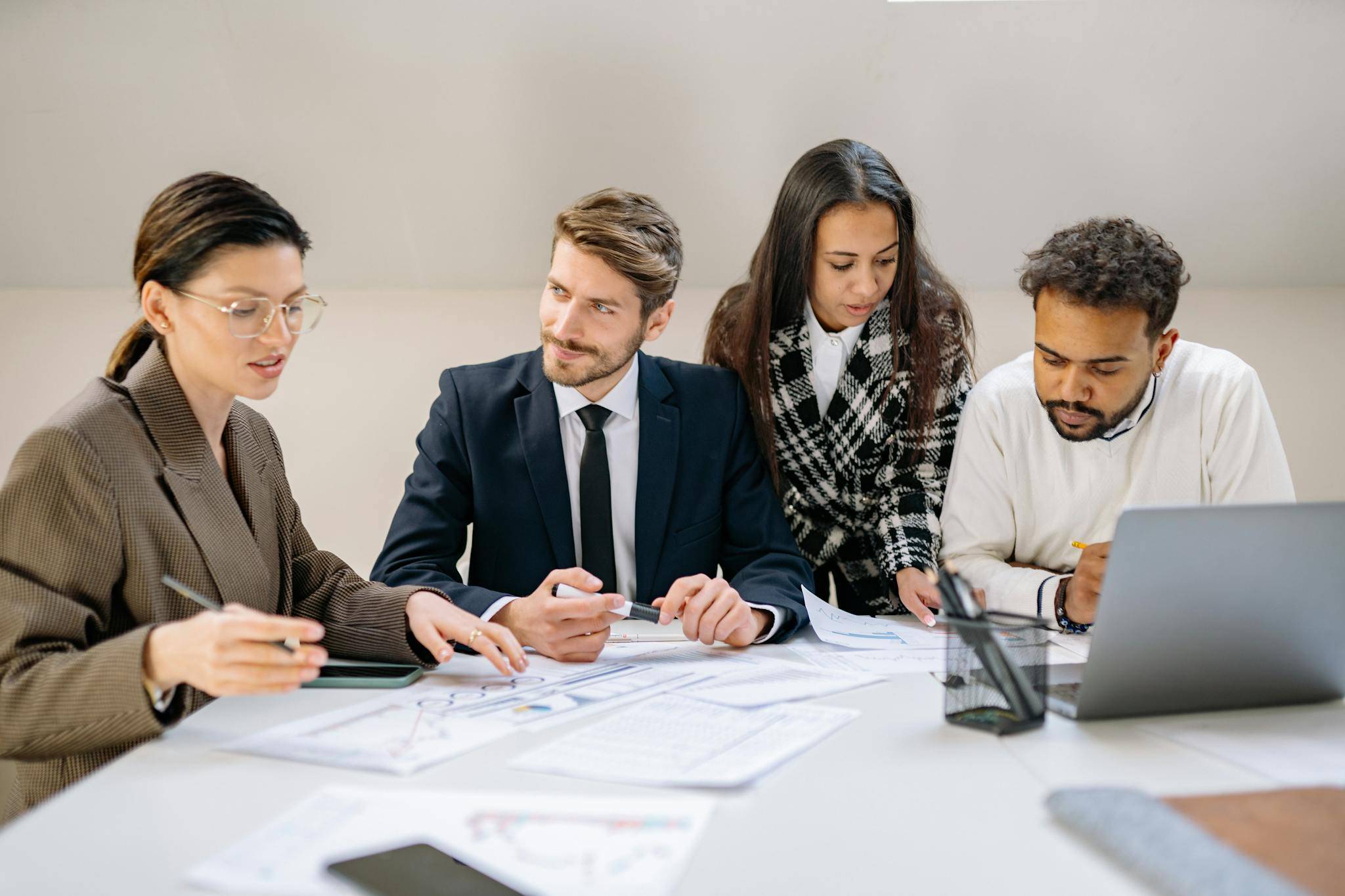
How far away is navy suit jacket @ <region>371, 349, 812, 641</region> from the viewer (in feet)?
6.68

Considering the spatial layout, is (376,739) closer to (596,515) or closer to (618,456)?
(596,515)

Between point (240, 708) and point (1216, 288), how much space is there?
3004 mm

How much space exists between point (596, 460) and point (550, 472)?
94 millimetres

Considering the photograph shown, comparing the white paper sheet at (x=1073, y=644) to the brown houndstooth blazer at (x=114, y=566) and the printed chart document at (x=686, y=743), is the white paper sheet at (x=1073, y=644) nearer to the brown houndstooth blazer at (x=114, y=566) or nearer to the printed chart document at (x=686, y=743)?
the printed chart document at (x=686, y=743)

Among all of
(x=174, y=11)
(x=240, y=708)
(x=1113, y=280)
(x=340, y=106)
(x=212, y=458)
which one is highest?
(x=174, y=11)

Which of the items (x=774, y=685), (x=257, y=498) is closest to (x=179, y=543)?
(x=257, y=498)

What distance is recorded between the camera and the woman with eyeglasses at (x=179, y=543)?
1157mm

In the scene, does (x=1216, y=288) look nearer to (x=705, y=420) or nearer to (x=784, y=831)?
(x=705, y=420)

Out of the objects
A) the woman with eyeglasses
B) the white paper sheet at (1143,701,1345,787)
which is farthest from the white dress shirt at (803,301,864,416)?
the white paper sheet at (1143,701,1345,787)

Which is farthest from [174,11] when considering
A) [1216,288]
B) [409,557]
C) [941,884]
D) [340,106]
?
[1216,288]

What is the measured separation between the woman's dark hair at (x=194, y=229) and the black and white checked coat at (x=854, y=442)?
1.18 metres

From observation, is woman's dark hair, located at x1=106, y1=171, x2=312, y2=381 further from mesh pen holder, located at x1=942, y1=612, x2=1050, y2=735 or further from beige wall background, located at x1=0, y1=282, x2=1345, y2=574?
beige wall background, located at x1=0, y1=282, x2=1345, y2=574

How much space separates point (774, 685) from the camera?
1435mm

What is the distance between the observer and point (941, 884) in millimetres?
836
